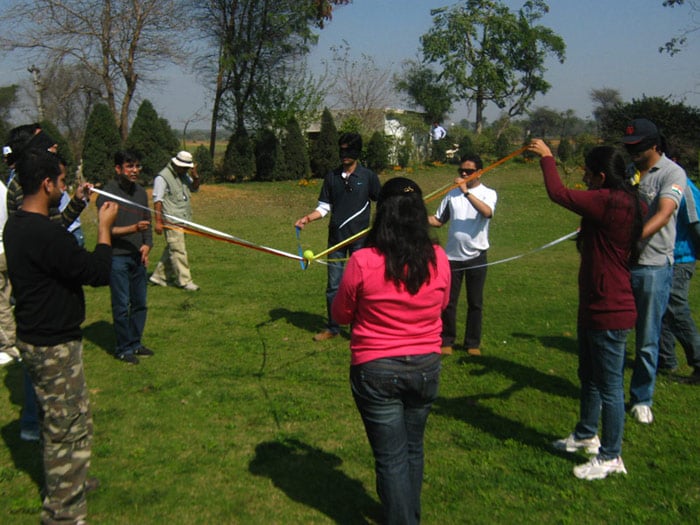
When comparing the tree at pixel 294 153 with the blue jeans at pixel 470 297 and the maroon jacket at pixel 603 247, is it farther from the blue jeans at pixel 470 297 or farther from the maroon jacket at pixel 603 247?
the maroon jacket at pixel 603 247

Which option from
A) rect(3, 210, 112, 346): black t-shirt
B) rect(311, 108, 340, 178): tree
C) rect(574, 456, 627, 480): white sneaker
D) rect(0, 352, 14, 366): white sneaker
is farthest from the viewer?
rect(311, 108, 340, 178): tree

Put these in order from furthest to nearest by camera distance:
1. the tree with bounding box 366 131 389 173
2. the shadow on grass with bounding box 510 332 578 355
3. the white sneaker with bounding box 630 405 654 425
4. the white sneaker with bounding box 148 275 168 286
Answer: the tree with bounding box 366 131 389 173 < the white sneaker with bounding box 148 275 168 286 < the shadow on grass with bounding box 510 332 578 355 < the white sneaker with bounding box 630 405 654 425

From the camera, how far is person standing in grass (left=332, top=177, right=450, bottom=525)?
10.5 ft

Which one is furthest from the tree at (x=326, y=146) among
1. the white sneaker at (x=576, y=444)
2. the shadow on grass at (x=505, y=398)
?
the white sneaker at (x=576, y=444)

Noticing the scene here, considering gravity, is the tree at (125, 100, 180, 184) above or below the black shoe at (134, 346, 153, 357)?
above

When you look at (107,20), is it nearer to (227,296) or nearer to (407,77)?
(227,296)

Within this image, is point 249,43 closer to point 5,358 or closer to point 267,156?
point 267,156


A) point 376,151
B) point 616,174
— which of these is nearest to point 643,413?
point 616,174

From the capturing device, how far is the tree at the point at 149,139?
2339cm

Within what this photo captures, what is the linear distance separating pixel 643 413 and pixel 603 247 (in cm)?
191

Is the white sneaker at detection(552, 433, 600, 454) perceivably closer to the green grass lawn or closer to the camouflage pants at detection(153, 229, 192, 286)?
the green grass lawn

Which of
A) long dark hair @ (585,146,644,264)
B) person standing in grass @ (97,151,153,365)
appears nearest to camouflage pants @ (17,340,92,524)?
Answer: person standing in grass @ (97,151,153,365)

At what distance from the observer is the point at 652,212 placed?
4.99 m

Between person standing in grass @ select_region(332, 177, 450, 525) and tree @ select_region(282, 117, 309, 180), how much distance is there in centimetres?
2407
